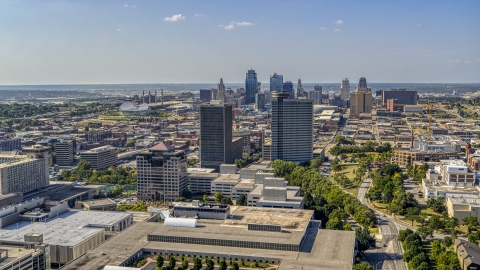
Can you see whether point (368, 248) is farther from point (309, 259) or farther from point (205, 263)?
point (205, 263)

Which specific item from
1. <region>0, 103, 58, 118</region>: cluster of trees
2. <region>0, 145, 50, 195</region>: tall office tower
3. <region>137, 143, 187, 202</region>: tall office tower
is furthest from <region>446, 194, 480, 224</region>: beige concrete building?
<region>0, 103, 58, 118</region>: cluster of trees

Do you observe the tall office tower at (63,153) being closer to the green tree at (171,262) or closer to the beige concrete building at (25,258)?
the beige concrete building at (25,258)

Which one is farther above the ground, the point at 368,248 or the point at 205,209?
the point at 205,209

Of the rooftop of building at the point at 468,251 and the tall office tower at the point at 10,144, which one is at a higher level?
the tall office tower at the point at 10,144

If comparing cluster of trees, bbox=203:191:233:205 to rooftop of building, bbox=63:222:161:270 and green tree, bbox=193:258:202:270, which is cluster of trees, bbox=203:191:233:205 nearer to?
rooftop of building, bbox=63:222:161:270

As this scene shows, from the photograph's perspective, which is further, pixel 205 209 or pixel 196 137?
pixel 196 137

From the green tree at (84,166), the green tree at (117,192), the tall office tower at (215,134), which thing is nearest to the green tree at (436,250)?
the green tree at (117,192)

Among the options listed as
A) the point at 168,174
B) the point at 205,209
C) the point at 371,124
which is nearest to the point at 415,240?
the point at 205,209
